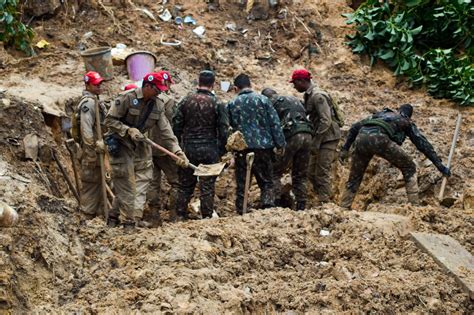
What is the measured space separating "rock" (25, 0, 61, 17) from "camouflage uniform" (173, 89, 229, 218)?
4888mm

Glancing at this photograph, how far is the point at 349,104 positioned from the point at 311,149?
2.95 metres

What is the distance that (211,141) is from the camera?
816 centimetres

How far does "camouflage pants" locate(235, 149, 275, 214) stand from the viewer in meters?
8.36

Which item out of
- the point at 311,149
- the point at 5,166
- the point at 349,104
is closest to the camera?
the point at 5,166

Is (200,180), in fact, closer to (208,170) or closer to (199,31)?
(208,170)

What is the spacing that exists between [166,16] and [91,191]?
Result: 228 inches

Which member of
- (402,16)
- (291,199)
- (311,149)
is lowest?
(291,199)

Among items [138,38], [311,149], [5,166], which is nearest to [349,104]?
[311,149]

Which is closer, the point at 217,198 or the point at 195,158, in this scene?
the point at 195,158

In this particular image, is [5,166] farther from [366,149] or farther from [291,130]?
[366,149]

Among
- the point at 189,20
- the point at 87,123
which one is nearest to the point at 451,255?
the point at 87,123

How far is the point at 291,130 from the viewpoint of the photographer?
8648 millimetres

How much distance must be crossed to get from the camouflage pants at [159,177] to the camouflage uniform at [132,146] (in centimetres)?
98

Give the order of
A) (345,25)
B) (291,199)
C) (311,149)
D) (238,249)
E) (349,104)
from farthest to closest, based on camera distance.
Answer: (345,25) → (349,104) → (291,199) → (311,149) → (238,249)
